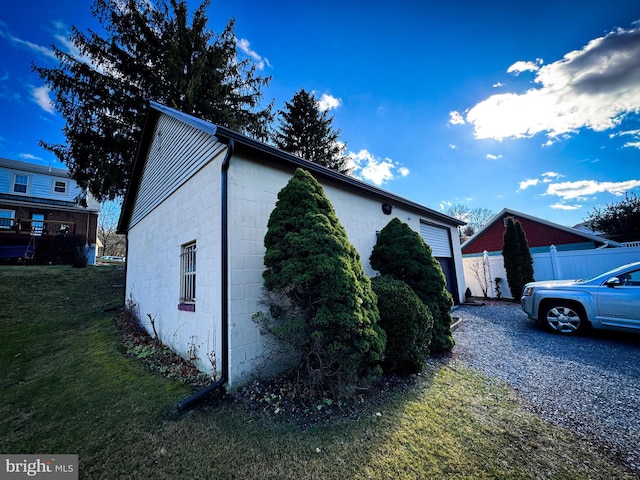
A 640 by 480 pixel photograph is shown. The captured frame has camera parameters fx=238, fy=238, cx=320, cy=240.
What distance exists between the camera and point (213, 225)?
4238 millimetres

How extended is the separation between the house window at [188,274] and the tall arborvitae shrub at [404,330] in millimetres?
3881

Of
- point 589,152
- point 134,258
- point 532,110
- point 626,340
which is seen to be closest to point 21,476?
point 134,258

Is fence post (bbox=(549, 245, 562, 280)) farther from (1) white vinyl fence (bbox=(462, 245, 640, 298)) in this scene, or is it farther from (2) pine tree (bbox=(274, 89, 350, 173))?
(2) pine tree (bbox=(274, 89, 350, 173))

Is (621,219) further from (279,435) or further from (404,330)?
(279,435)

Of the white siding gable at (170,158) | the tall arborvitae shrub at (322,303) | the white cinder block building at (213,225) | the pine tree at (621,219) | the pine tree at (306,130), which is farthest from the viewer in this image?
the pine tree at (306,130)

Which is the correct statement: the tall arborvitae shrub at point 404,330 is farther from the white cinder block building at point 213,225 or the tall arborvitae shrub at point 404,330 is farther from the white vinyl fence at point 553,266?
the white vinyl fence at point 553,266

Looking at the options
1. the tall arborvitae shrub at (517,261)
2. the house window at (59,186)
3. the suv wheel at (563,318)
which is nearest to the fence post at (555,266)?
the tall arborvitae shrub at (517,261)

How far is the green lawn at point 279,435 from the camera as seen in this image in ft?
7.34

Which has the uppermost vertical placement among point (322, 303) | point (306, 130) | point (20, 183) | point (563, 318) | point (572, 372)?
point (306, 130)

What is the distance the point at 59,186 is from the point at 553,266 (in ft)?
110

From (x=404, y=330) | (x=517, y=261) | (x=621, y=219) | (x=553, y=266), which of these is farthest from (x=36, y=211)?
(x=621, y=219)

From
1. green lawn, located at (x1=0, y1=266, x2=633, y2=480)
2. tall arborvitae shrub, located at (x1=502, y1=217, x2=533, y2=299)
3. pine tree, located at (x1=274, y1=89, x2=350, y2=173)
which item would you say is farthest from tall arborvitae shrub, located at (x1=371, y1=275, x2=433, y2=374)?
pine tree, located at (x1=274, y1=89, x2=350, y2=173)

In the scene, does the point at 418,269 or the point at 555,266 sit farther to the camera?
the point at 555,266

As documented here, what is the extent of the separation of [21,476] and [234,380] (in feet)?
7.12
